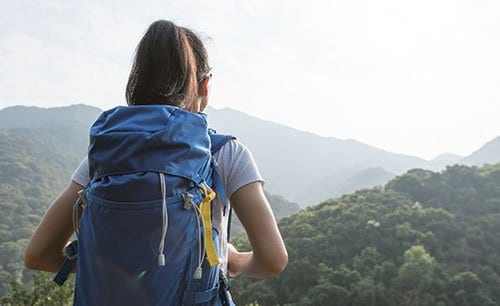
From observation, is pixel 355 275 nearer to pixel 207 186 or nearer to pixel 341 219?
pixel 341 219

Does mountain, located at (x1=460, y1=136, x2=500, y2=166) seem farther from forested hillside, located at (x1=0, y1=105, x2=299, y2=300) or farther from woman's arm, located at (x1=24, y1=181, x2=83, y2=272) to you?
woman's arm, located at (x1=24, y1=181, x2=83, y2=272)

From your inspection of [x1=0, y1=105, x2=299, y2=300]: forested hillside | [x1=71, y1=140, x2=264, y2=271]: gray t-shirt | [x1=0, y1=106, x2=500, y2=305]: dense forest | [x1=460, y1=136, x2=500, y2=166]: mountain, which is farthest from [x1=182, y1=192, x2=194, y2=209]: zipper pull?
[x1=460, y1=136, x2=500, y2=166]: mountain

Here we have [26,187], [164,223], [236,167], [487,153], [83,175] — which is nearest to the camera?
[164,223]

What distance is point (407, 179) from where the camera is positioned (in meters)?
44.1

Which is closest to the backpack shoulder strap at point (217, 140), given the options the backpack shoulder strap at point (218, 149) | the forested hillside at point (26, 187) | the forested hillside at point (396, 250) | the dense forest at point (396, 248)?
the backpack shoulder strap at point (218, 149)

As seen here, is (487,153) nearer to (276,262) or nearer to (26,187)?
(26,187)

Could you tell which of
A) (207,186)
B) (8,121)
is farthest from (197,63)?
(8,121)

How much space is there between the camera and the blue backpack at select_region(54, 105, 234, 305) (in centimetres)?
92

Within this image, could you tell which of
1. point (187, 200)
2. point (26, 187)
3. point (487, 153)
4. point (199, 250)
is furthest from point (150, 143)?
point (487, 153)

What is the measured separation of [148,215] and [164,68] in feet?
1.27

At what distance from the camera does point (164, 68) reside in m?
1.08

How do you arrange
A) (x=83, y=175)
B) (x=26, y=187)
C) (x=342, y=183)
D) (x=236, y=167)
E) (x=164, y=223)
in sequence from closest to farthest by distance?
(x=164, y=223) < (x=236, y=167) < (x=83, y=175) < (x=26, y=187) < (x=342, y=183)

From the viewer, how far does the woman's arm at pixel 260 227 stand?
103 centimetres

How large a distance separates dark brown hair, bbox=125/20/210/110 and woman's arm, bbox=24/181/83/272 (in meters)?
0.32
